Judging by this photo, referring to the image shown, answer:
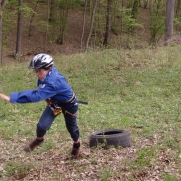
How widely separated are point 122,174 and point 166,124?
349 centimetres

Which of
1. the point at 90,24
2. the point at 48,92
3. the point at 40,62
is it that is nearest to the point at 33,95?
the point at 48,92

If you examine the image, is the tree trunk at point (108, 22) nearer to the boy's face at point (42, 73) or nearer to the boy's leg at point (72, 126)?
the boy's leg at point (72, 126)

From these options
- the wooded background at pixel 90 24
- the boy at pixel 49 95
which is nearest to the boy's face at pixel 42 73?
the boy at pixel 49 95

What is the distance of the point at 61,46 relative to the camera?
33.0m

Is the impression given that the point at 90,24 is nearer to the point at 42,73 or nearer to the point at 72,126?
the point at 72,126

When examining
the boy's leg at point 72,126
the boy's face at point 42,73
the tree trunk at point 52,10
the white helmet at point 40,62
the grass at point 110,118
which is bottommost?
the grass at point 110,118

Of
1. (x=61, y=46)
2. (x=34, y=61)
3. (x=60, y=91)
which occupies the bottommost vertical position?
(x=61, y=46)

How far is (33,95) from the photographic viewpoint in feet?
16.8

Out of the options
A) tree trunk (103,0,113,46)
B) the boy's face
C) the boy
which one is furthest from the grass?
tree trunk (103,0,113,46)

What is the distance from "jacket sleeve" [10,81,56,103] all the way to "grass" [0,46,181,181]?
141 centimetres

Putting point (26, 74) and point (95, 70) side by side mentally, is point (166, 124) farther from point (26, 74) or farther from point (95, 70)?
point (26, 74)

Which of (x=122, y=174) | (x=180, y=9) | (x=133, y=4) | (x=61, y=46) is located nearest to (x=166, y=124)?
(x=122, y=174)

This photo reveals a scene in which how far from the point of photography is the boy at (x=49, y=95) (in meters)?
5.08

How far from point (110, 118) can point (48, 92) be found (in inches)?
169
